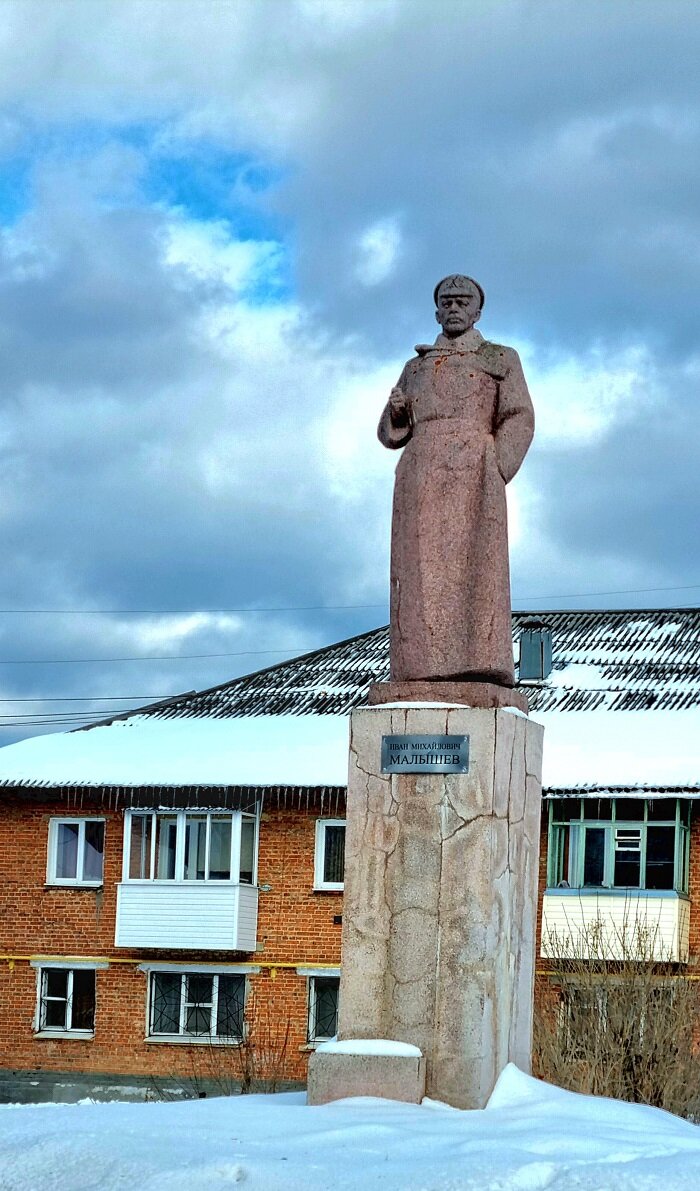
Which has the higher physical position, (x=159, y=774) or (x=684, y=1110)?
(x=159, y=774)

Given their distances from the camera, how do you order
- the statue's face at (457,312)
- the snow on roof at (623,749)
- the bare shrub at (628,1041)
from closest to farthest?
the statue's face at (457,312)
the bare shrub at (628,1041)
the snow on roof at (623,749)

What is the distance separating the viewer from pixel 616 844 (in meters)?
25.8

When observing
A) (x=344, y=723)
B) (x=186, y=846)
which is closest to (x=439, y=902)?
(x=344, y=723)

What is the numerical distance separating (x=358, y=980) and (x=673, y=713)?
718 inches

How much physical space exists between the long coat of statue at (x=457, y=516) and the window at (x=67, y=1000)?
1990cm

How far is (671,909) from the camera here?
81.6ft

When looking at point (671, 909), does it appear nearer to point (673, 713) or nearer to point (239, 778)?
point (673, 713)

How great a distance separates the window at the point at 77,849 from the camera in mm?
28234

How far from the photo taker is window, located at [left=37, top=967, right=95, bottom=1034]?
90.5 ft

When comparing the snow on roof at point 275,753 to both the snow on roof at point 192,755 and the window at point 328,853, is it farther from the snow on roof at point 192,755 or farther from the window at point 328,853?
the window at point 328,853

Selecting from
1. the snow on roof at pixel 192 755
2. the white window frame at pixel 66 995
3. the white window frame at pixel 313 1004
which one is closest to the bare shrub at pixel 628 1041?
the snow on roof at pixel 192 755

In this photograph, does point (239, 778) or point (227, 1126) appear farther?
point (239, 778)

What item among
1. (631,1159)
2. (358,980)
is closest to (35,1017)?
(358,980)

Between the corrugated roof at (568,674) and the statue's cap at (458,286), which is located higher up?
the statue's cap at (458,286)
